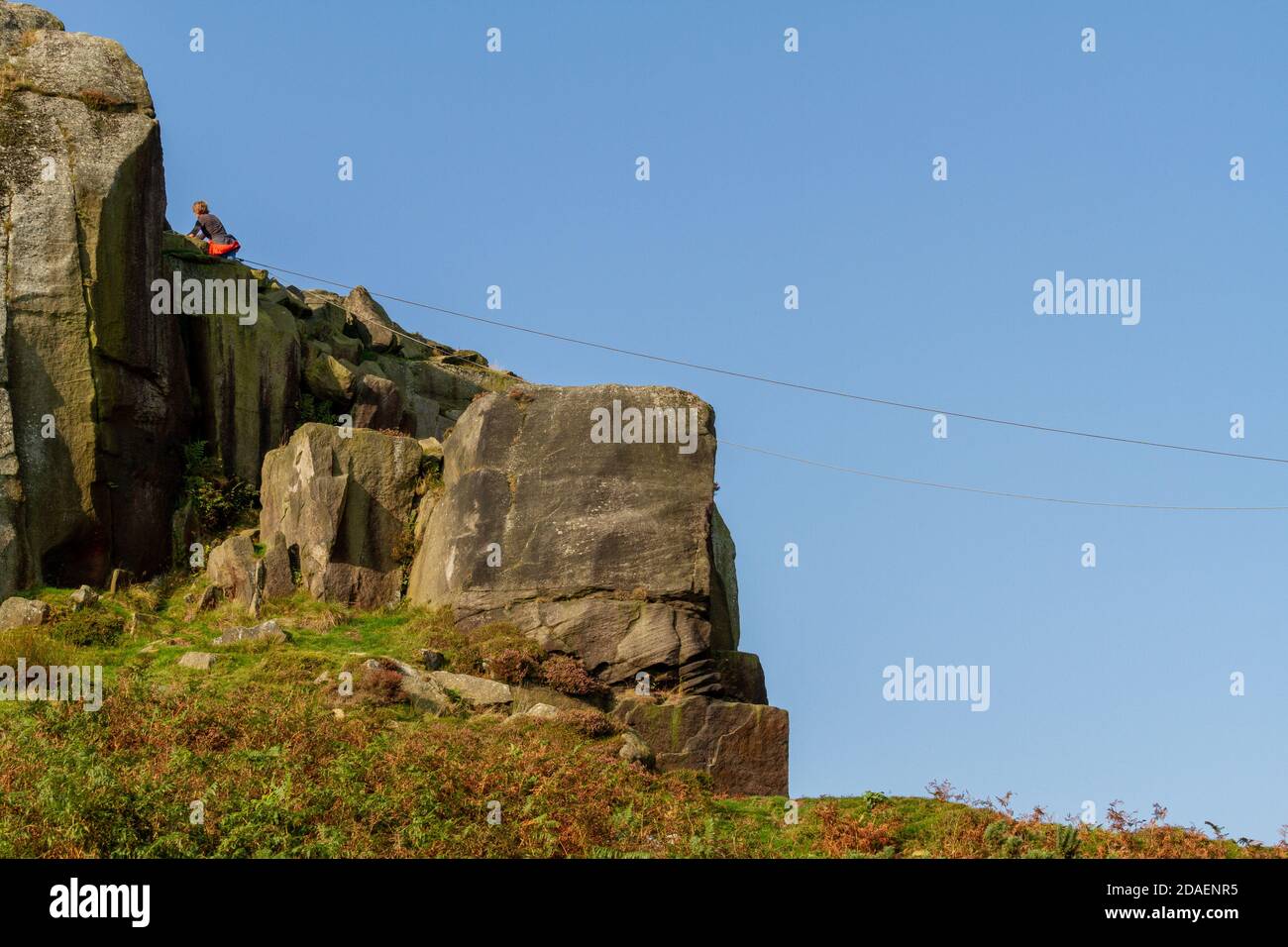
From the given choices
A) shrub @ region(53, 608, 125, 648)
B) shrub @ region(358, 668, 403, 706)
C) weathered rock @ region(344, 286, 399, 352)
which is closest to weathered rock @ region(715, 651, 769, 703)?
shrub @ region(358, 668, 403, 706)

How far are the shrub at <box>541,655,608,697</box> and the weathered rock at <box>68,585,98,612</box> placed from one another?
8920 mm

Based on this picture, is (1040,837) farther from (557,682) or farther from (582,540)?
(582,540)

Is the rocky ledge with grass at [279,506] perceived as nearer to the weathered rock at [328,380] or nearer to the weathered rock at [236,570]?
the weathered rock at [236,570]

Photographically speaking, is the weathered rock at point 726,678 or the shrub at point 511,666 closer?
the shrub at point 511,666

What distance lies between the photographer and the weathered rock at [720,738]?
92.5ft

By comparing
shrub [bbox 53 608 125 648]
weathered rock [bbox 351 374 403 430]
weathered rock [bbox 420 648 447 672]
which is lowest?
weathered rock [bbox 420 648 447 672]

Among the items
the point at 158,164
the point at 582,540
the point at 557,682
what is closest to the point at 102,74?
the point at 158,164

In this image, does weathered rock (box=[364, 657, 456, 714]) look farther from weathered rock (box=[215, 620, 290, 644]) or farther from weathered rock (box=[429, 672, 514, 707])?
weathered rock (box=[215, 620, 290, 644])

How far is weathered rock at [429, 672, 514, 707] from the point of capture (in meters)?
27.3

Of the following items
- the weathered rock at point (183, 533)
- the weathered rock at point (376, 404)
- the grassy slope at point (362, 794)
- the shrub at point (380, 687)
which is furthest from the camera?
the weathered rock at point (376, 404)

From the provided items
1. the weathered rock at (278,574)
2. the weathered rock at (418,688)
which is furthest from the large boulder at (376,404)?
the weathered rock at (418,688)

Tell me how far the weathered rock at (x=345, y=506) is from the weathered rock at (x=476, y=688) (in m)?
5.49
